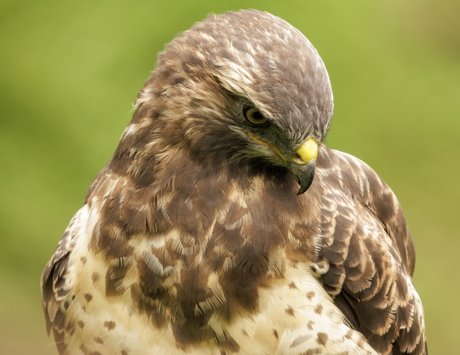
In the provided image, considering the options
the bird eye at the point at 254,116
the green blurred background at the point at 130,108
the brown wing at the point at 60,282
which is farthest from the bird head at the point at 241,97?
the green blurred background at the point at 130,108

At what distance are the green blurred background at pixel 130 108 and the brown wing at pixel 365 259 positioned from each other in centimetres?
177

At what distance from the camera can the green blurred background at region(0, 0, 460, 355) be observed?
12.3 ft

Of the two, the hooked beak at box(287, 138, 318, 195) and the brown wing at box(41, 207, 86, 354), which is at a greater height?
the hooked beak at box(287, 138, 318, 195)

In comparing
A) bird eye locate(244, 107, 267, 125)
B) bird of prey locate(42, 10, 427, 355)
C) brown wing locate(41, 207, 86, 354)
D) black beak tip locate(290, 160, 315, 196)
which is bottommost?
brown wing locate(41, 207, 86, 354)

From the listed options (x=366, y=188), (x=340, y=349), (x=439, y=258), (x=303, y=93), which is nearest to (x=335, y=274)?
(x=340, y=349)

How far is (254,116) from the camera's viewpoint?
4.98 feet

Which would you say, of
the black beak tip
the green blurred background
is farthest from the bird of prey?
the green blurred background

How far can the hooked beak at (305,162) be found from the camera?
1.52 metres

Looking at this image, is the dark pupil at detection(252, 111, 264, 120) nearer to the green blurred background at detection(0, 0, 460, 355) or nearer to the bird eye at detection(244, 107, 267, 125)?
the bird eye at detection(244, 107, 267, 125)

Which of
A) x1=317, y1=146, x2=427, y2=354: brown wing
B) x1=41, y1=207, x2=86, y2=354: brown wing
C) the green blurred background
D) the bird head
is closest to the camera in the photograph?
the bird head

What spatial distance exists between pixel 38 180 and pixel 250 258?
2.54 metres

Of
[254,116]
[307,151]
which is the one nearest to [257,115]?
[254,116]

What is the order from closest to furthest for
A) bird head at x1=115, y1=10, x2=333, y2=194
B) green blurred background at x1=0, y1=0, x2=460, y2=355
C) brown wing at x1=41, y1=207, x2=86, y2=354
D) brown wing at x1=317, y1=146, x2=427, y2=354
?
bird head at x1=115, y1=10, x2=333, y2=194
brown wing at x1=317, y1=146, x2=427, y2=354
brown wing at x1=41, y1=207, x2=86, y2=354
green blurred background at x1=0, y1=0, x2=460, y2=355

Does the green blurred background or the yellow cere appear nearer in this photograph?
the yellow cere
